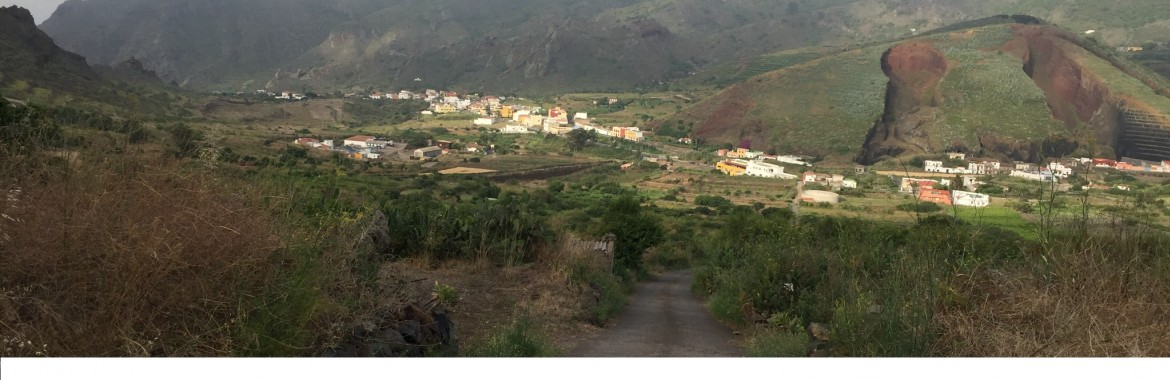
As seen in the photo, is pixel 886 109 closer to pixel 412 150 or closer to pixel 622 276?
pixel 412 150

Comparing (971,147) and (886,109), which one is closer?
(971,147)

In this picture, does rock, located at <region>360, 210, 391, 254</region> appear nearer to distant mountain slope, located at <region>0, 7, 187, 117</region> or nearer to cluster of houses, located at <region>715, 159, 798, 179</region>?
distant mountain slope, located at <region>0, 7, 187, 117</region>

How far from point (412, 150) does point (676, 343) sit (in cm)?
5140

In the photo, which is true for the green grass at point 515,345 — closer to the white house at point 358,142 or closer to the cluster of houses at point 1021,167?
the white house at point 358,142

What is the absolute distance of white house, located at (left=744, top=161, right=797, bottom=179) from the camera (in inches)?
2178

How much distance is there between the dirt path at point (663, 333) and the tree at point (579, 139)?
2185 inches

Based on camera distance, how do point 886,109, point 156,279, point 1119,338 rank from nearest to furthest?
point 156,279 < point 1119,338 < point 886,109

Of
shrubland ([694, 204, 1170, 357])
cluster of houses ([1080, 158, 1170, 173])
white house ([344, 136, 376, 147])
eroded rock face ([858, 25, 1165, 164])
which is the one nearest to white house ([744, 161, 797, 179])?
eroded rock face ([858, 25, 1165, 164])

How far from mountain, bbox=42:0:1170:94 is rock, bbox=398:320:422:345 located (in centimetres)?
12666

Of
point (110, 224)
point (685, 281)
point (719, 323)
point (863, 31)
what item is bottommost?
point (685, 281)

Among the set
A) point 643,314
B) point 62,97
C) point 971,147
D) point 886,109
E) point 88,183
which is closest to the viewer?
point 88,183

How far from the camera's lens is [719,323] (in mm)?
10820

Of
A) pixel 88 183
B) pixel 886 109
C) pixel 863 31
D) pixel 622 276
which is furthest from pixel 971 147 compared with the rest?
pixel 863 31

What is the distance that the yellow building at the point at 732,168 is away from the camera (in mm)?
56250
